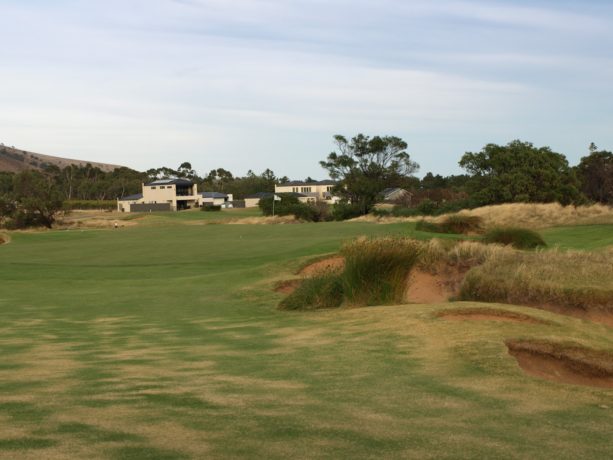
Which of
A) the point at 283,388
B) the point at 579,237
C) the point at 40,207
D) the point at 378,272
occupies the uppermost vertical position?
the point at 40,207

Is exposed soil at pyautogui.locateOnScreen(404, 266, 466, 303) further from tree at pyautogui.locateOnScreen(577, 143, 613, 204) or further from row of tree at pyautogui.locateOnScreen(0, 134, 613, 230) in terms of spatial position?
tree at pyautogui.locateOnScreen(577, 143, 613, 204)

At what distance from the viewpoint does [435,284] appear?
61.9ft

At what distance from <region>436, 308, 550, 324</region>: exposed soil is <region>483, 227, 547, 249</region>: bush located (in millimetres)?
13864

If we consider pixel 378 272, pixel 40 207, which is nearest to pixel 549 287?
pixel 378 272

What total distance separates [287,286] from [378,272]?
486cm

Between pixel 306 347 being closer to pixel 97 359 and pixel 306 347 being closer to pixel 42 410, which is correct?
pixel 97 359

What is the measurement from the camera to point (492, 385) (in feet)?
23.5

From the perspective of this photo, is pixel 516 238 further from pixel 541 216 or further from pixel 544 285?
pixel 541 216

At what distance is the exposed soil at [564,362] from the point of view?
27.5 ft

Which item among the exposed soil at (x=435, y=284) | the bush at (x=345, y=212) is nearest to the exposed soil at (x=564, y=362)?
the exposed soil at (x=435, y=284)

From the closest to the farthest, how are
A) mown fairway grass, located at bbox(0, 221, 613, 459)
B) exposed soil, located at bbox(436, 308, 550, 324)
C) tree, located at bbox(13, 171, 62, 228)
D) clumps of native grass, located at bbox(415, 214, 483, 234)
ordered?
mown fairway grass, located at bbox(0, 221, 613, 459), exposed soil, located at bbox(436, 308, 550, 324), clumps of native grass, located at bbox(415, 214, 483, 234), tree, located at bbox(13, 171, 62, 228)

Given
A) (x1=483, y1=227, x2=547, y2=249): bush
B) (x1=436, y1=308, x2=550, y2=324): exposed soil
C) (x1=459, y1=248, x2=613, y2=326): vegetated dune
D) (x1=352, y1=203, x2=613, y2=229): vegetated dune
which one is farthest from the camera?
(x1=352, y1=203, x2=613, y2=229): vegetated dune

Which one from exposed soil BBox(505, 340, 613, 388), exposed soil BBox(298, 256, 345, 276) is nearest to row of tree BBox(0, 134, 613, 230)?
exposed soil BBox(298, 256, 345, 276)

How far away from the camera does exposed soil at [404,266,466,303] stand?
17422mm
